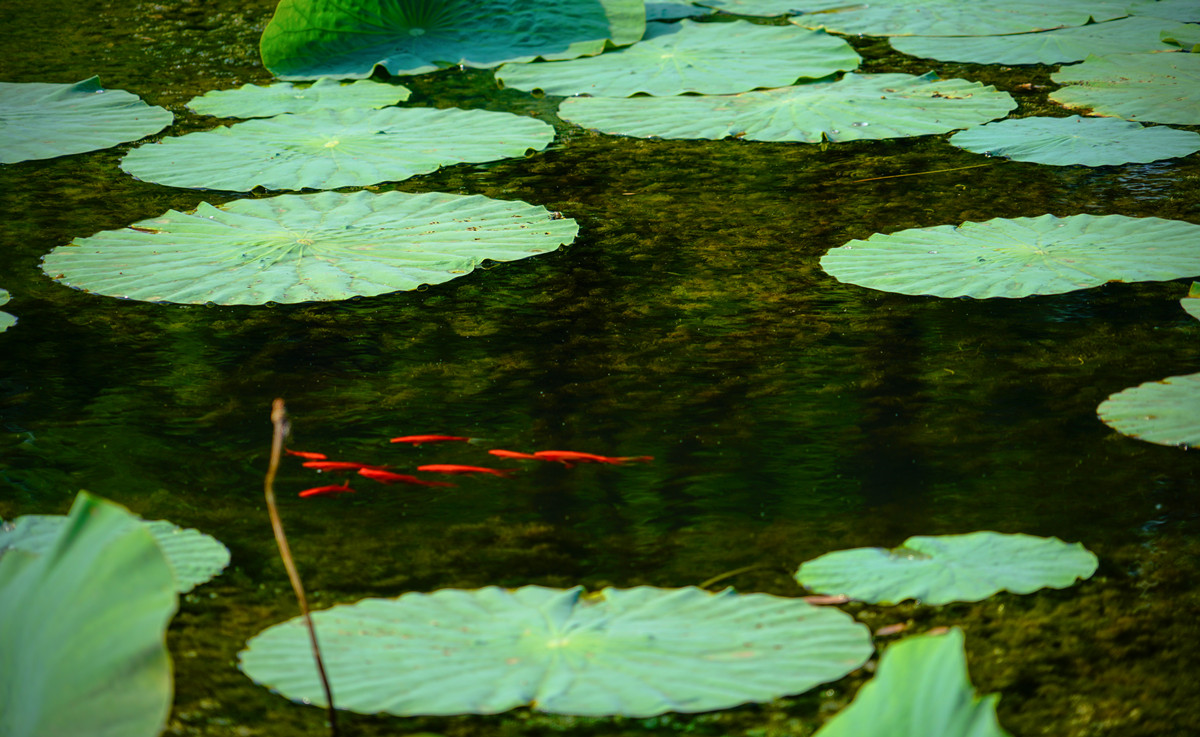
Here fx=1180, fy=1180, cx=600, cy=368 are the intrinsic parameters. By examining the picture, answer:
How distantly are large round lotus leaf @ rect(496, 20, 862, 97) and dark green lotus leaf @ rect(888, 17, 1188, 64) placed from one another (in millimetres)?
297

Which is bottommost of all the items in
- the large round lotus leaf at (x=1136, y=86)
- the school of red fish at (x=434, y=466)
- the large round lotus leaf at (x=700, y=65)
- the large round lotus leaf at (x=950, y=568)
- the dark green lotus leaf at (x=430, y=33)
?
the large round lotus leaf at (x=950, y=568)

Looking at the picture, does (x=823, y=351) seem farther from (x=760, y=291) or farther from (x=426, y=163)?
(x=426, y=163)

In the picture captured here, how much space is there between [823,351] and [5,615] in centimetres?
116

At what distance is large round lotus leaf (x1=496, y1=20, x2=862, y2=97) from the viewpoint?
295 cm

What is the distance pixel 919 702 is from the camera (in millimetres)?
695

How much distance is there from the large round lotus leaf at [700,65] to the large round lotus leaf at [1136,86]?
1.80ft

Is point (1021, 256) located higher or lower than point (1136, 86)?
lower

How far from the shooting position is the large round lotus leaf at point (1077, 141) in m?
2.40

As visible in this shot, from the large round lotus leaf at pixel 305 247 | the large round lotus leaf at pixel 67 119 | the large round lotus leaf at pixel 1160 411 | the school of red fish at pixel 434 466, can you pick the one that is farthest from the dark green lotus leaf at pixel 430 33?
the large round lotus leaf at pixel 1160 411

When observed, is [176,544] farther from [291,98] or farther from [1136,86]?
[1136,86]

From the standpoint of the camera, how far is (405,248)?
199 centimetres

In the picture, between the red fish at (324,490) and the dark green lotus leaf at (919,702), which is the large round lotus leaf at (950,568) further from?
the red fish at (324,490)

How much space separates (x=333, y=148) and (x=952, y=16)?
201 centimetres

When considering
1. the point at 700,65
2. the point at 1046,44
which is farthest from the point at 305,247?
the point at 1046,44
